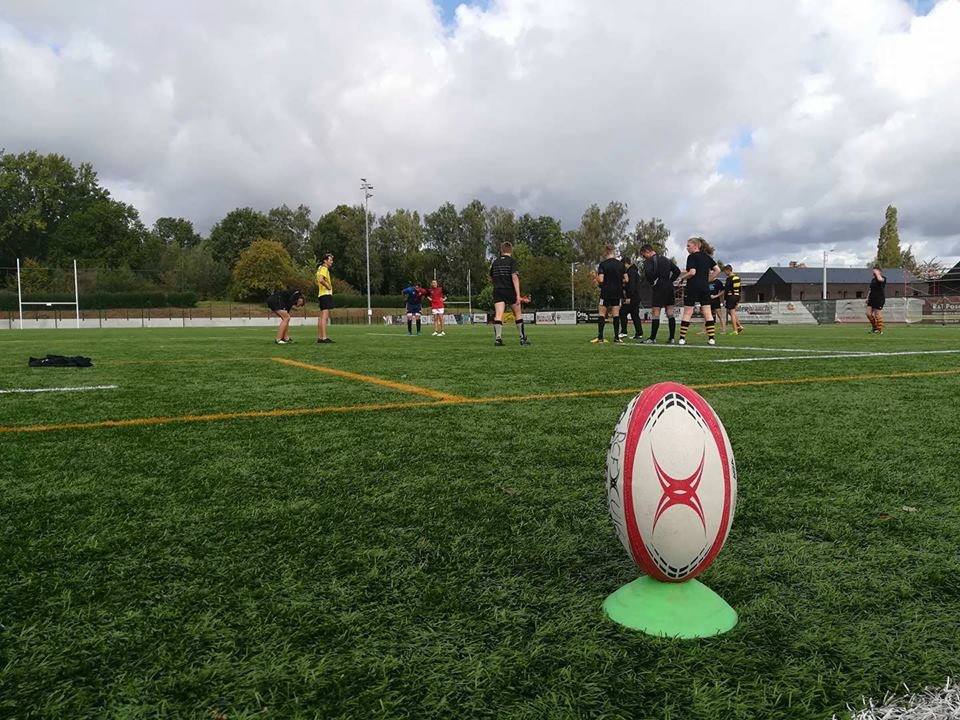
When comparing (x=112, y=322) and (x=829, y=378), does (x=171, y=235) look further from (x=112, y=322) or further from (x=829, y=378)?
(x=829, y=378)

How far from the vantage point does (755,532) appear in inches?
87.4

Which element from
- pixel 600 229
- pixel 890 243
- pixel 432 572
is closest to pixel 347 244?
pixel 600 229

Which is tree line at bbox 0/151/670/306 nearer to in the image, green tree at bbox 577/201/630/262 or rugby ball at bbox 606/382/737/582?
green tree at bbox 577/201/630/262

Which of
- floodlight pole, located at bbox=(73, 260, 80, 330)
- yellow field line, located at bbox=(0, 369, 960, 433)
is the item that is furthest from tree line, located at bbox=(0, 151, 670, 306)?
yellow field line, located at bbox=(0, 369, 960, 433)

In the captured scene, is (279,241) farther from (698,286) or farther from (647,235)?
(698,286)

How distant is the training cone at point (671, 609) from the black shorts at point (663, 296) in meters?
12.5

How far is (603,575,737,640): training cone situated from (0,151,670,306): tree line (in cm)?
6653

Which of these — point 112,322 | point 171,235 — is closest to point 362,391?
Answer: point 112,322

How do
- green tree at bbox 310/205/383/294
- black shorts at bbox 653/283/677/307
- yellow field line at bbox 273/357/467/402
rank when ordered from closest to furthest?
yellow field line at bbox 273/357/467/402, black shorts at bbox 653/283/677/307, green tree at bbox 310/205/383/294

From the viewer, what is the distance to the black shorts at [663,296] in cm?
1372

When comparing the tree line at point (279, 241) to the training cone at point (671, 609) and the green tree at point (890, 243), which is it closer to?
the green tree at point (890, 243)

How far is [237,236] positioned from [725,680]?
9589 cm

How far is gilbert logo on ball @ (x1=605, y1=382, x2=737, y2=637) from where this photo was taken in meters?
1.65

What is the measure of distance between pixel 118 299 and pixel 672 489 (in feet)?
180
